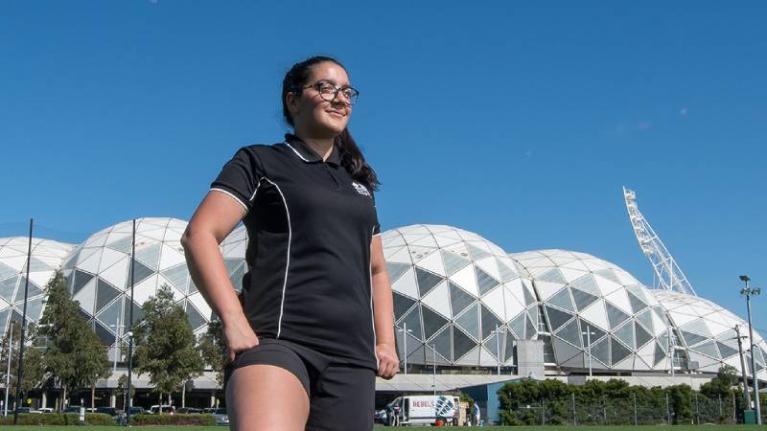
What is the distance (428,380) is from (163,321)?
2080 cm

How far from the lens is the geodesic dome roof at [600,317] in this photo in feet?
233

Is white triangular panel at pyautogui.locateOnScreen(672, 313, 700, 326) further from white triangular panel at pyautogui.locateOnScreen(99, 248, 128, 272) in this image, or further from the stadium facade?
white triangular panel at pyautogui.locateOnScreen(99, 248, 128, 272)

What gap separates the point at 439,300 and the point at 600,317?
52.7 feet

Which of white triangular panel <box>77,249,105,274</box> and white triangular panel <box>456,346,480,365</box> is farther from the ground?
white triangular panel <box>77,249,105,274</box>

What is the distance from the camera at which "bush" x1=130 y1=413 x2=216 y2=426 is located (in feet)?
119

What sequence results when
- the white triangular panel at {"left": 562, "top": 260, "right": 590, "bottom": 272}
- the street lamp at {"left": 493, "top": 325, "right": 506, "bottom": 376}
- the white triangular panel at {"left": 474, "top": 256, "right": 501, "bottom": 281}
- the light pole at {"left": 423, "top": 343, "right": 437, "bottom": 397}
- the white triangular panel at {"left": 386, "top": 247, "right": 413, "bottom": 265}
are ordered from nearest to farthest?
the light pole at {"left": 423, "top": 343, "right": 437, "bottom": 397}, the street lamp at {"left": 493, "top": 325, "right": 506, "bottom": 376}, the white triangular panel at {"left": 386, "top": 247, "right": 413, "bottom": 265}, the white triangular panel at {"left": 474, "top": 256, "right": 501, "bottom": 281}, the white triangular panel at {"left": 562, "top": 260, "right": 590, "bottom": 272}

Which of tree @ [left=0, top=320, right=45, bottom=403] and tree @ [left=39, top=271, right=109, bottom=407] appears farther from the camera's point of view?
tree @ [left=0, top=320, right=45, bottom=403]

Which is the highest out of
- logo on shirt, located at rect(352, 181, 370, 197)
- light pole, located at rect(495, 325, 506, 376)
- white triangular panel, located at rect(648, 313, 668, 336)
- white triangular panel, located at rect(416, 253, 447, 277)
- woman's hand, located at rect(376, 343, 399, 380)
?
white triangular panel, located at rect(416, 253, 447, 277)

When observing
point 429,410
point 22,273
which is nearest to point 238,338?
point 429,410

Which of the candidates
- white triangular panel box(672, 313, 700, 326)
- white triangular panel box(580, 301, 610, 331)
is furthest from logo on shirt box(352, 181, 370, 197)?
white triangular panel box(672, 313, 700, 326)

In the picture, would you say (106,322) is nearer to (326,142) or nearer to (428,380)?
(428,380)

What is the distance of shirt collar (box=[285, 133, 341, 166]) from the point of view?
3.08 metres

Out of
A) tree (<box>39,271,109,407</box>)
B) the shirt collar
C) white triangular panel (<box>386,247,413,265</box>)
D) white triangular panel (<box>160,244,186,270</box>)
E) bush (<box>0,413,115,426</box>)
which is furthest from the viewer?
white triangular panel (<box>386,247,413,265</box>)

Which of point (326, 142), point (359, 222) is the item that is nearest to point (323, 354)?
point (359, 222)
